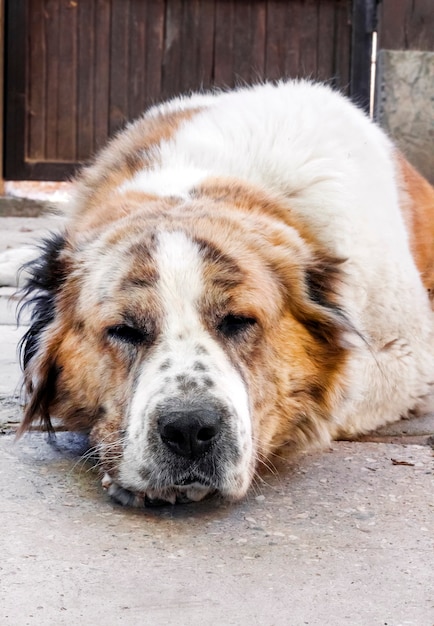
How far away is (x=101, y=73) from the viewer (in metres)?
7.68

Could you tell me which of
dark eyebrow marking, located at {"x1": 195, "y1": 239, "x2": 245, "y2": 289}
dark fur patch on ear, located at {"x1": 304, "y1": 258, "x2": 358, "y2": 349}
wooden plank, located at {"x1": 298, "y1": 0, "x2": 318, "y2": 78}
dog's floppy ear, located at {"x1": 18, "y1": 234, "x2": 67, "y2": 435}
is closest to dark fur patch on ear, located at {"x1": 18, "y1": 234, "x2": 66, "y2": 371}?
dog's floppy ear, located at {"x1": 18, "y1": 234, "x2": 67, "y2": 435}

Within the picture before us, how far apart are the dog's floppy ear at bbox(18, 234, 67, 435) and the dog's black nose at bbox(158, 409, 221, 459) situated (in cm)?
59

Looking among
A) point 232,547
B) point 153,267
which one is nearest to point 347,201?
point 153,267

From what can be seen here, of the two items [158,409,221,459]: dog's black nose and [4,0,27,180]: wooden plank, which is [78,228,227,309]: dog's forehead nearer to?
[158,409,221,459]: dog's black nose

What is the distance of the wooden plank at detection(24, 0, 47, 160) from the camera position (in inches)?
297

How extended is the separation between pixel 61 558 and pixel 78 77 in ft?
20.0

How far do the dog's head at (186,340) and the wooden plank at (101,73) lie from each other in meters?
4.96

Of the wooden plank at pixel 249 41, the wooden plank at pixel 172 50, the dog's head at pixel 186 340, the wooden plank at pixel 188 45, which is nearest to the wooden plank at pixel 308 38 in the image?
the wooden plank at pixel 249 41

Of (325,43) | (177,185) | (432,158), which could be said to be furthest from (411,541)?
(325,43)

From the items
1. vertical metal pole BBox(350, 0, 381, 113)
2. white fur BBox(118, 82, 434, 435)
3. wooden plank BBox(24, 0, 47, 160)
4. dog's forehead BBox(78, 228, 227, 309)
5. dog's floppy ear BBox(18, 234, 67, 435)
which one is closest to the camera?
dog's forehead BBox(78, 228, 227, 309)

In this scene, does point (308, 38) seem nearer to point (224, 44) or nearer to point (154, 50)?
point (224, 44)

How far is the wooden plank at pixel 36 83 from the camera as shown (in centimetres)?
755

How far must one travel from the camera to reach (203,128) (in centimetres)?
320

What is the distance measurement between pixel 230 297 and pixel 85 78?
5544 millimetres
